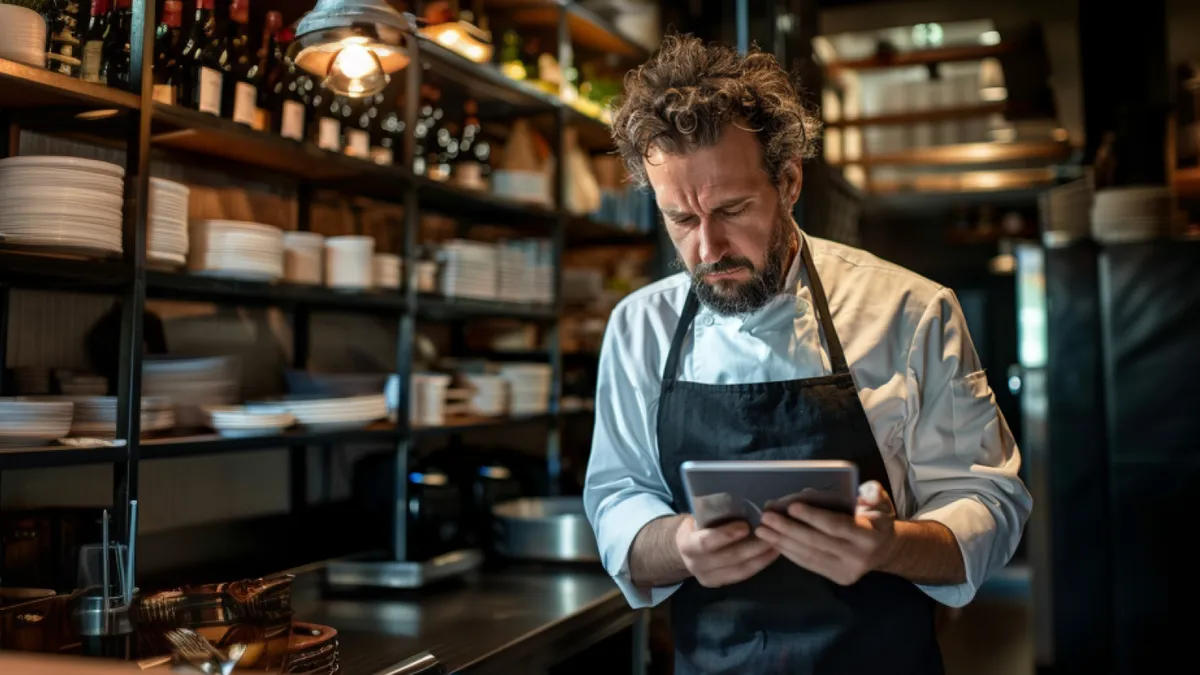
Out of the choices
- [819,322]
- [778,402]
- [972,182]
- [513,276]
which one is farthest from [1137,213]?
[778,402]

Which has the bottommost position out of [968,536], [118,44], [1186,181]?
[968,536]

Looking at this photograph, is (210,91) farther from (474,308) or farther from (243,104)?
(474,308)

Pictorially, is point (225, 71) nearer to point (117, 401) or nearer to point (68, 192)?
point (68, 192)

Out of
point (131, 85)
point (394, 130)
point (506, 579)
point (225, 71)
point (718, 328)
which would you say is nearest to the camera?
point (718, 328)

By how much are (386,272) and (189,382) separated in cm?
69

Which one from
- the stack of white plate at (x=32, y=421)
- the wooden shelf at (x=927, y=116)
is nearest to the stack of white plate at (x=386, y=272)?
the stack of white plate at (x=32, y=421)

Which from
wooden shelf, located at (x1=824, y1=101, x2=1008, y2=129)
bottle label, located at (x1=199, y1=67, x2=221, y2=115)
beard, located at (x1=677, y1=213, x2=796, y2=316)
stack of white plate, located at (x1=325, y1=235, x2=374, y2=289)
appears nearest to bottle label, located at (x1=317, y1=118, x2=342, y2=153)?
stack of white plate, located at (x1=325, y1=235, x2=374, y2=289)

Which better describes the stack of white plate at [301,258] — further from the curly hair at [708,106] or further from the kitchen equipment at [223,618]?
the curly hair at [708,106]

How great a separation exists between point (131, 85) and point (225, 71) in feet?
1.48

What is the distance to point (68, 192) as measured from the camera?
1979mm

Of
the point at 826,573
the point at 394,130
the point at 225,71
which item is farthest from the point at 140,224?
the point at 826,573

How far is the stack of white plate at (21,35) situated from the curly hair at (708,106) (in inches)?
41.9

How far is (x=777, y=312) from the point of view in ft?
6.13

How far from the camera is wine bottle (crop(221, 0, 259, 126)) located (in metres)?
2.44
